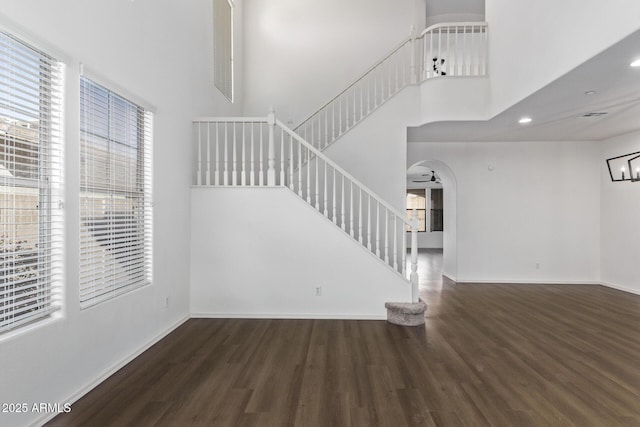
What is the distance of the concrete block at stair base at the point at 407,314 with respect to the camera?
4.10 m

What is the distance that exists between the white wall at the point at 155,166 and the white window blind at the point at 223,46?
47 centimetres

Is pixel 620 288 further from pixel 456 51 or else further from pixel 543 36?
pixel 456 51

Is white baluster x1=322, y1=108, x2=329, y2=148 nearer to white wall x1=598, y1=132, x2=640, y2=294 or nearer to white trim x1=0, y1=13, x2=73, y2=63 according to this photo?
white trim x1=0, y1=13, x2=73, y2=63

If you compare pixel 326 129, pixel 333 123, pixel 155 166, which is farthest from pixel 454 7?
pixel 155 166

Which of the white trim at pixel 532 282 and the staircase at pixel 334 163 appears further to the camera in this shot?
the white trim at pixel 532 282

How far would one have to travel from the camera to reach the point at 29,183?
206 cm

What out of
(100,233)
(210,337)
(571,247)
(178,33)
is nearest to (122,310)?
(100,233)

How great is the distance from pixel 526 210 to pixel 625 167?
1.62m

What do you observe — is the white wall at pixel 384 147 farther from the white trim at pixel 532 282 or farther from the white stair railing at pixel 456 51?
the white trim at pixel 532 282

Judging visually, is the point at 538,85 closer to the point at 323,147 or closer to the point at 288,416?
the point at 323,147

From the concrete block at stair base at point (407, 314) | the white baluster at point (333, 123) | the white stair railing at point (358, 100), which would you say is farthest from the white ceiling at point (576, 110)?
the concrete block at stair base at point (407, 314)

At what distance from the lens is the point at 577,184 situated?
6.45 m

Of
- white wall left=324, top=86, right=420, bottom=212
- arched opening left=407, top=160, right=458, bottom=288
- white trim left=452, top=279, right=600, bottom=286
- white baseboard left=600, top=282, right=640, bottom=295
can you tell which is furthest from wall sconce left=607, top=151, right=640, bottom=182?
white wall left=324, top=86, right=420, bottom=212

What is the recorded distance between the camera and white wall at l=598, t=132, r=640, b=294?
563 cm
